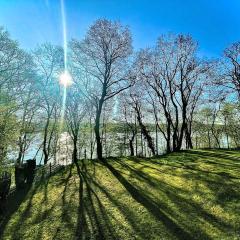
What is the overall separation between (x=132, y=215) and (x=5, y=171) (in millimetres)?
7653

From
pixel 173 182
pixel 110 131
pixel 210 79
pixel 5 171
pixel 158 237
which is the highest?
pixel 210 79

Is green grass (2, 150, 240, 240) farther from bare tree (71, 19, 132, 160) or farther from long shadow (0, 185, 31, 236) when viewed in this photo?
bare tree (71, 19, 132, 160)

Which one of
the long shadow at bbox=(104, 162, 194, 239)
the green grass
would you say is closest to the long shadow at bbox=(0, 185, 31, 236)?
the green grass

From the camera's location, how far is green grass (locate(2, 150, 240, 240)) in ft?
36.6

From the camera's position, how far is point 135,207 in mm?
13930

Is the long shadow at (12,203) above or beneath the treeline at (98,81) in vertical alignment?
beneath

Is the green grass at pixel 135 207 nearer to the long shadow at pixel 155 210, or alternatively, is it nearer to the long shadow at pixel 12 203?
the long shadow at pixel 155 210

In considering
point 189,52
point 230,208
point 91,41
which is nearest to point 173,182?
point 230,208

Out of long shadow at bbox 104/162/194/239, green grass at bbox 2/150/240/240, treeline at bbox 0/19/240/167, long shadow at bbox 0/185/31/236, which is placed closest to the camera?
long shadow at bbox 104/162/194/239

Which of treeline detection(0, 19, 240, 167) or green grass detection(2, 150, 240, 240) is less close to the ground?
treeline detection(0, 19, 240, 167)

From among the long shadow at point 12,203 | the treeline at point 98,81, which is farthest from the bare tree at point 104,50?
the long shadow at point 12,203

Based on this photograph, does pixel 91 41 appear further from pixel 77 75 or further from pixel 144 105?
pixel 144 105

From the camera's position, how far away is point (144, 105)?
175ft

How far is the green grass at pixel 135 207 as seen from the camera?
11.2 metres
